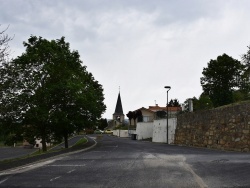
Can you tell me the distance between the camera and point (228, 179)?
11195 mm

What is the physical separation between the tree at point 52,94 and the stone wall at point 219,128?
37.5ft

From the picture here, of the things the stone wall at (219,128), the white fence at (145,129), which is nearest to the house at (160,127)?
the white fence at (145,129)

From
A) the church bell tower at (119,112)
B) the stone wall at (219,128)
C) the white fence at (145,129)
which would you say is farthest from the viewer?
the church bell tower at (119,112)

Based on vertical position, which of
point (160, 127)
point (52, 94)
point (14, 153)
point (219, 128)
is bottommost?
point (14, 153)

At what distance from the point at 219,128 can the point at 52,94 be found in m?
18.5

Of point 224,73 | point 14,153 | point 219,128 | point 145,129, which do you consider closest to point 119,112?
point 14,153

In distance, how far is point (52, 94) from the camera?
125ft

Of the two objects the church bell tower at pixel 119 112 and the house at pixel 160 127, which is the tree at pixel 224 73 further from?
→ the church bell tower at pixel 119 112

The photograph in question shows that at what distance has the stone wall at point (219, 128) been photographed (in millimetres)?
27828

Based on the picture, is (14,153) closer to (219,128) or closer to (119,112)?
(119,112)

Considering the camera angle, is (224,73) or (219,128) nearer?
(219,128)

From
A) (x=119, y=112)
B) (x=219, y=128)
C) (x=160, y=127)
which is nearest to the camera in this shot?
(x=219, y=128)

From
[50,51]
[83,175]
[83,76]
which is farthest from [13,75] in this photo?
[83,76]

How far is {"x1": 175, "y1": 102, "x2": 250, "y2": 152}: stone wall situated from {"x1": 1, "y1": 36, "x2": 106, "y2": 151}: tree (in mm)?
11444
